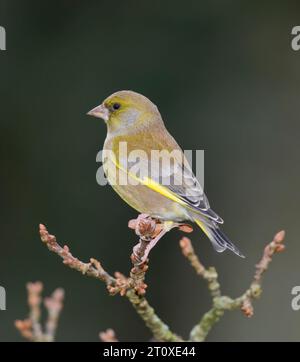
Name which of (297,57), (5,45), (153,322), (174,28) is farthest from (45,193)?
(153,322)

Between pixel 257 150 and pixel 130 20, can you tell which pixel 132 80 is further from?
pixel 257 150

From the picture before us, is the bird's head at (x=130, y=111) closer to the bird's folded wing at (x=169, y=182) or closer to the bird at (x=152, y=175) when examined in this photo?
the bird at (x=152, y=175)

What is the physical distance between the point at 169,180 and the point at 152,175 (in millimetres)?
93

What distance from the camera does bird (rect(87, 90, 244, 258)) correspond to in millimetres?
3568

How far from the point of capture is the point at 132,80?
22.0 feet

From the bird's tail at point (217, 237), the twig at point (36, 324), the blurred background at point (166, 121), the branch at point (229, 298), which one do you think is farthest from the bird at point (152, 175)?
the blurred background at point (166, 121)

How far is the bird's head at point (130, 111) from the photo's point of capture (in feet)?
13.0

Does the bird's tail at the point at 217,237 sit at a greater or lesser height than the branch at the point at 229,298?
greater

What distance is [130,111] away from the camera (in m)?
3.96

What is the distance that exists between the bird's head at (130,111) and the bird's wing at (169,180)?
0.26 metres

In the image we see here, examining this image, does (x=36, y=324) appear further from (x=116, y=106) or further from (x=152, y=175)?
(x=116, y=106)

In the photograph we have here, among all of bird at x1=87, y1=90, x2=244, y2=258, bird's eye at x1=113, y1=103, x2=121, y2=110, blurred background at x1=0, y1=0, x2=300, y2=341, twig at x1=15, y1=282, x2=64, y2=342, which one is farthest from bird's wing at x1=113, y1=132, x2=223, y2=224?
blurred background at x1=0, y1=0, x2=300, y2=341

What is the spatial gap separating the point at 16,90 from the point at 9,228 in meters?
1.30

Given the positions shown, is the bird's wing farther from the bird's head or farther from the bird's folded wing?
the bird's head
